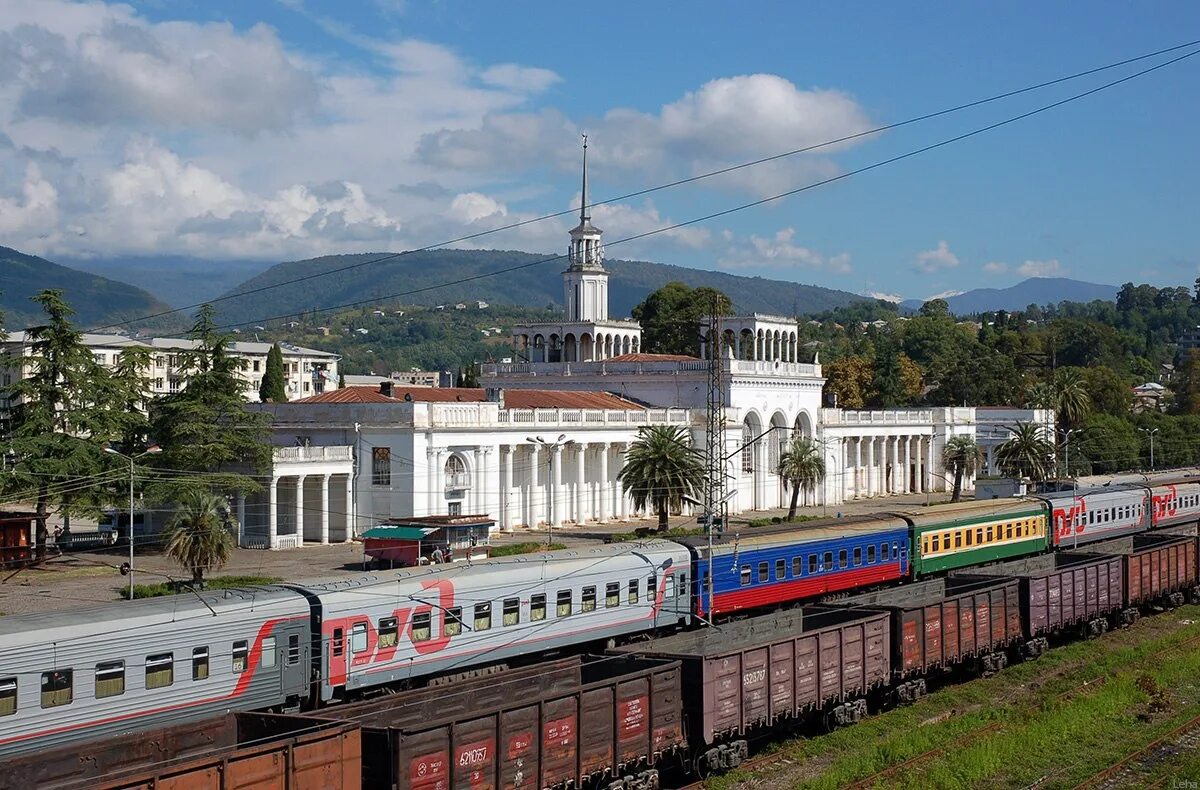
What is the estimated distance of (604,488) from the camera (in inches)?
3258

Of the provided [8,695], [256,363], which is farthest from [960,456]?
[256,363]

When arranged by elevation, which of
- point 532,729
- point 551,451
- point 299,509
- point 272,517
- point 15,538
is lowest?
point 532,729

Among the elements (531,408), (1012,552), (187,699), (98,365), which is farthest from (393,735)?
(531,408)

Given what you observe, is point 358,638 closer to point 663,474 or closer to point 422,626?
point 422,626

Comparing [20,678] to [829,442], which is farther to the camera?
[829,442]

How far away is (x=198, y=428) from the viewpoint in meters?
63.6

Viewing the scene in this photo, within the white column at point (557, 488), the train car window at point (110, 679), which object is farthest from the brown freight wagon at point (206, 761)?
the white column at point (557, 488)

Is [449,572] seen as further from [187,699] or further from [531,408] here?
[531,408]

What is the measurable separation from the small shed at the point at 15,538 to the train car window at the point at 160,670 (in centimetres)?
3629

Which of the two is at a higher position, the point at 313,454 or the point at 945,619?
the point at 313,454

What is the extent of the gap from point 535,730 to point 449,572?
11.2 metres

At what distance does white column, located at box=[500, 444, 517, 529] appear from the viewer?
73688mm

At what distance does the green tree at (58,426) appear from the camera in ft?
191

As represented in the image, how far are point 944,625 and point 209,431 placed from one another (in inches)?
1555
